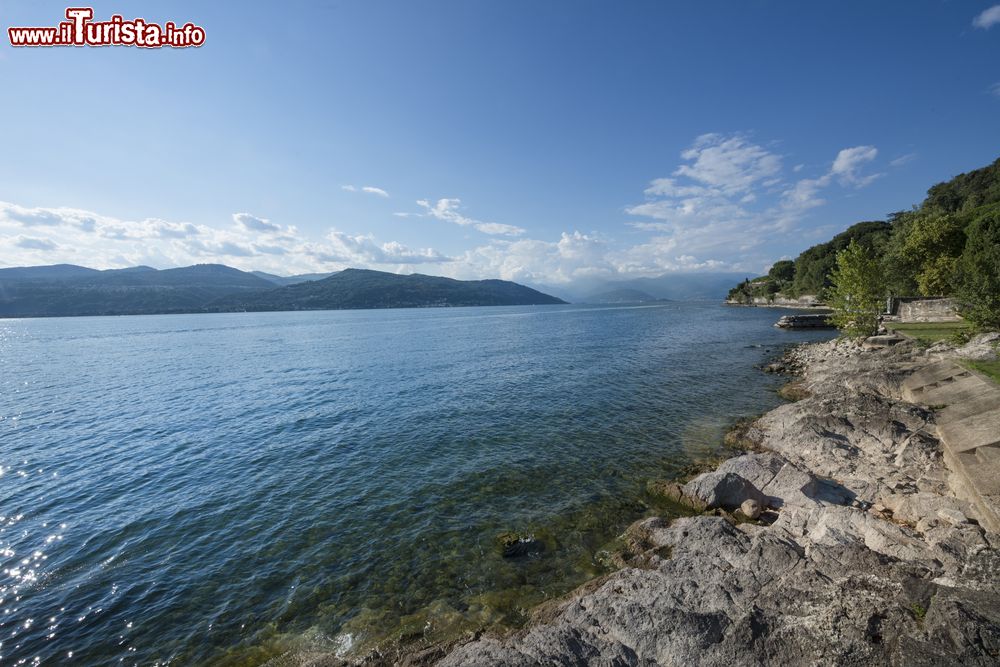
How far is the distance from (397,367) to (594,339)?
43.1m

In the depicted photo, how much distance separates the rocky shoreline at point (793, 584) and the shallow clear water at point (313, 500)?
2.48m

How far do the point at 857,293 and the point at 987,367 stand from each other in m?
25.6

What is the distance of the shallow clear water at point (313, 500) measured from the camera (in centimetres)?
1210

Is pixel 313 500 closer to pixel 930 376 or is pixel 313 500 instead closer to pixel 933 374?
pixel 930 376

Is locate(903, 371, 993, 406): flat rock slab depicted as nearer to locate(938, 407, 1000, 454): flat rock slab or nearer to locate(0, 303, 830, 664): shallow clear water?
locate(938, 407, 1000, 454): flat rock slab

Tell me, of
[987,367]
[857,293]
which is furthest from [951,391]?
[857,293]

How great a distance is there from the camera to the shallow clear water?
12.1m

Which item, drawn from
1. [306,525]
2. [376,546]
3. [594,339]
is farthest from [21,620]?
[594,339]

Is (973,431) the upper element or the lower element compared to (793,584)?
upper

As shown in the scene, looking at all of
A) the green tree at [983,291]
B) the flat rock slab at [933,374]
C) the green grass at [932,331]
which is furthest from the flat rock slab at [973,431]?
the green grass at [932,331]

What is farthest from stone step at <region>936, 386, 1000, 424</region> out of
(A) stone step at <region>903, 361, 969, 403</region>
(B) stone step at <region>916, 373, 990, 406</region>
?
(A) stone step at <region>903, 361, 969, 403</region>

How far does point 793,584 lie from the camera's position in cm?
995

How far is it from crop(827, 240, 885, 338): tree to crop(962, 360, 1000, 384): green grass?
894 inches

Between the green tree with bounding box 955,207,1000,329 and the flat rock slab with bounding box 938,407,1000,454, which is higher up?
the green tree with bounding box 955,207,1000,329
